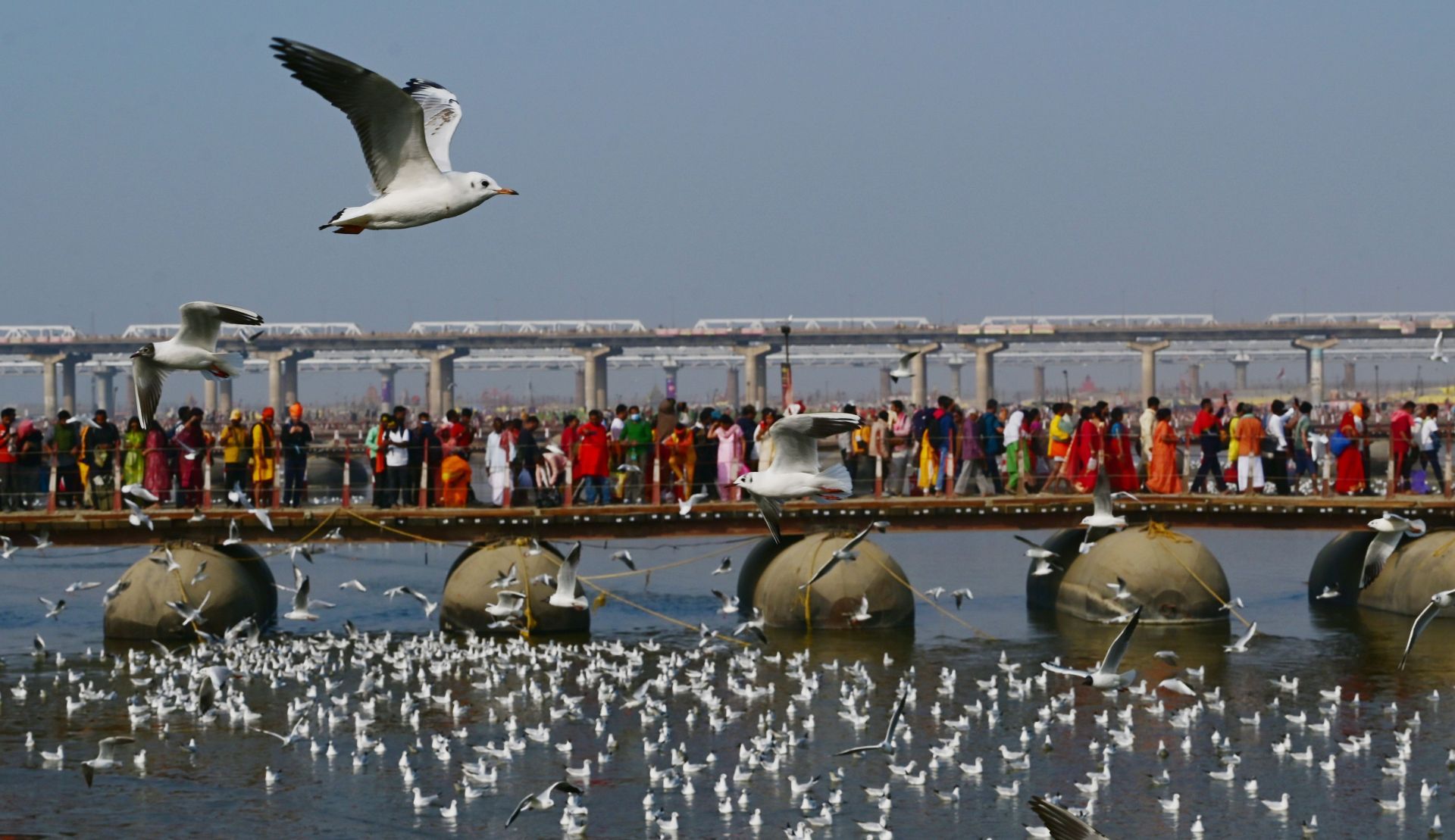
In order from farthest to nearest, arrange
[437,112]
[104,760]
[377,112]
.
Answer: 1. [104,760]
2. [437,112]
3. [377,112]

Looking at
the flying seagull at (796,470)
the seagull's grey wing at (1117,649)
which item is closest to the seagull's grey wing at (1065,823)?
the seagull's grey wing at (1117,649)

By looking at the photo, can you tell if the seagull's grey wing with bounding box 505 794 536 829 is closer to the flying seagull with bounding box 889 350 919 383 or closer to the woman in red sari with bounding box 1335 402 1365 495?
the flying seagull with bounding box 889 350 919 383

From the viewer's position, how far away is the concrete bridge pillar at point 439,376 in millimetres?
159762

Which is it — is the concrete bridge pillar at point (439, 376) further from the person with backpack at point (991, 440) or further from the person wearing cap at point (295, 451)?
the person with backpack at point (991, 440)

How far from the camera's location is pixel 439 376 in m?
163

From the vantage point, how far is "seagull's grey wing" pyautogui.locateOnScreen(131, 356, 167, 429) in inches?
590

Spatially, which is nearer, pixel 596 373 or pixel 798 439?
pixel 798 439

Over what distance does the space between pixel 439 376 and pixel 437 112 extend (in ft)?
497

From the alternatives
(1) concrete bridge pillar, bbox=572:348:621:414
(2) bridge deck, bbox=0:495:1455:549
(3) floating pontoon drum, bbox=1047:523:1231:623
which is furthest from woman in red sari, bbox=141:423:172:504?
(1) concrete bridge pillar, bbox=572:348:621:414

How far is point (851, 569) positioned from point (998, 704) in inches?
292

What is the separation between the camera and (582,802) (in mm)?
21016

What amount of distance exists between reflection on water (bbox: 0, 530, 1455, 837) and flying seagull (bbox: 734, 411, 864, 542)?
4.11m

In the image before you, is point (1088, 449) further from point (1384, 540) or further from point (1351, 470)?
point (1384, 540)

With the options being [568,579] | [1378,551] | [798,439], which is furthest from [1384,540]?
[798,439]
